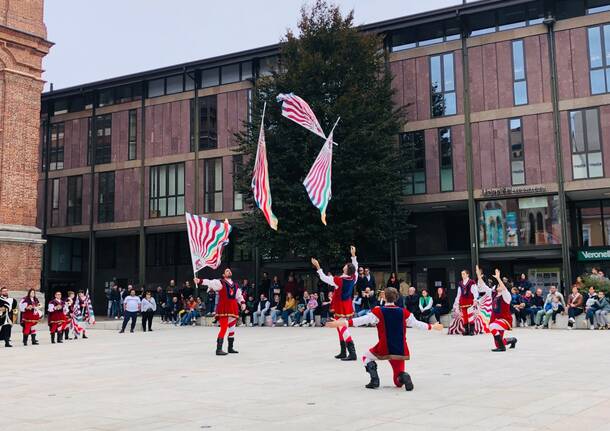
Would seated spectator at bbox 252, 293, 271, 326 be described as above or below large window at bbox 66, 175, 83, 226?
below

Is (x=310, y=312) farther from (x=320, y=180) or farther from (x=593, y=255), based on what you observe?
(x=593, y=255)

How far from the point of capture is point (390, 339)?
33.6ft

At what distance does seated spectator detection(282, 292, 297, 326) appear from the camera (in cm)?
2892

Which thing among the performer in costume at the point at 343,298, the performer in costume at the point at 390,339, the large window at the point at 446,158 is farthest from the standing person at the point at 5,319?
the large window at the point at 446,158

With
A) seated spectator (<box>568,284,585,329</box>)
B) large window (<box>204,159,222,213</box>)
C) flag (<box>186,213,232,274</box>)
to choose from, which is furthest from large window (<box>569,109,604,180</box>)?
flag (<box>186,213,232,274</box>)

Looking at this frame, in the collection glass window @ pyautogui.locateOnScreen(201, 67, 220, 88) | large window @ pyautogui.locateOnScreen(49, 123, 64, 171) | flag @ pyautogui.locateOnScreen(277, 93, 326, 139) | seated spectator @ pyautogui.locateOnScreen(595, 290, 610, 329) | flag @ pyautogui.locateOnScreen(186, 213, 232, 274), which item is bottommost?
seated spectator @ pyautogui.locateOnScreen(595, 290, 610, 329)

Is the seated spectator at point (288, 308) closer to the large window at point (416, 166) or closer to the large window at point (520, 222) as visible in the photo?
the large window at point (416, 166)

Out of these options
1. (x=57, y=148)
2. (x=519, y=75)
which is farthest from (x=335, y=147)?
(x=57, y=148)

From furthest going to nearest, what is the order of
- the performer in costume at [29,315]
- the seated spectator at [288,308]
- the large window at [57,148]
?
the large window at [57,148] < the seated spectator at [288,308] < the performer in costume at [29,315]

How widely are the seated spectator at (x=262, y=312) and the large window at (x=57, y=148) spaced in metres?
25.4

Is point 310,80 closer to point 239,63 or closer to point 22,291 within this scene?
point 239,63

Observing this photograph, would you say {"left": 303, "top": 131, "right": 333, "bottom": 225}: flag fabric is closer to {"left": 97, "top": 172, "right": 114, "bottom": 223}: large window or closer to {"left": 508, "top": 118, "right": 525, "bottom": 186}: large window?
{"left": 508, "top": 118, "right": 525, "bottom": 186}: large window

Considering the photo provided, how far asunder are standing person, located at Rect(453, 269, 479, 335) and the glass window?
88.7 ft

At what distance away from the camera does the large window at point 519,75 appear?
114 ft
